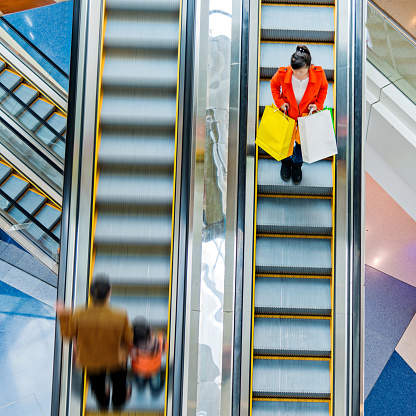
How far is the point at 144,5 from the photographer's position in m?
5.23

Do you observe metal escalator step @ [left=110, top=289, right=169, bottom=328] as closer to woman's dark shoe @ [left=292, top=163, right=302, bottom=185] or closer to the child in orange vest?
the child in orange vest

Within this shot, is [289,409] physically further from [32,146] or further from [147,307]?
[32,146]

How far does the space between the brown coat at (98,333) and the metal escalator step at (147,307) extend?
41.4 inches

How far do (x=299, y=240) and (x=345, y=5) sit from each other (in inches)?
96.6

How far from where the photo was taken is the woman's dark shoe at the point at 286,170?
500 cm

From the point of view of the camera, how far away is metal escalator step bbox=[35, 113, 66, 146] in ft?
22.2

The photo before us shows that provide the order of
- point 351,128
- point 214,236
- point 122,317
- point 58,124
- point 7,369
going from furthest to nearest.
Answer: point 58,124, point 7,369, point 351,128, point 214,236, point 122,317

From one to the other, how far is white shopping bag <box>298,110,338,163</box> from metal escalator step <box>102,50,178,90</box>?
153cm

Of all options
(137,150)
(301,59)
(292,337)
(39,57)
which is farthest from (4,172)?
(301,59)

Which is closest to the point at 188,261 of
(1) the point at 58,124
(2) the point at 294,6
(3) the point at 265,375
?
(3) the point at 265,375

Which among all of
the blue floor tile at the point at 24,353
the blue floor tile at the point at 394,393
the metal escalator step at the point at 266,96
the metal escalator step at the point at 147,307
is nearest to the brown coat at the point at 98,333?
the metal escalator step at the point at 147,307

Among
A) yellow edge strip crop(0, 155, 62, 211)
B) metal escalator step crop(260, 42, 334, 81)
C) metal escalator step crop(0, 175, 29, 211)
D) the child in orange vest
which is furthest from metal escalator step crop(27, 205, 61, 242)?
metal escalator step crop(260, 42, 334, 81)

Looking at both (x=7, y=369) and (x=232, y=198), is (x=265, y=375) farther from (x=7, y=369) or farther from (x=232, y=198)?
(x=7, y=369)

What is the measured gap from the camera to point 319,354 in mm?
5086
